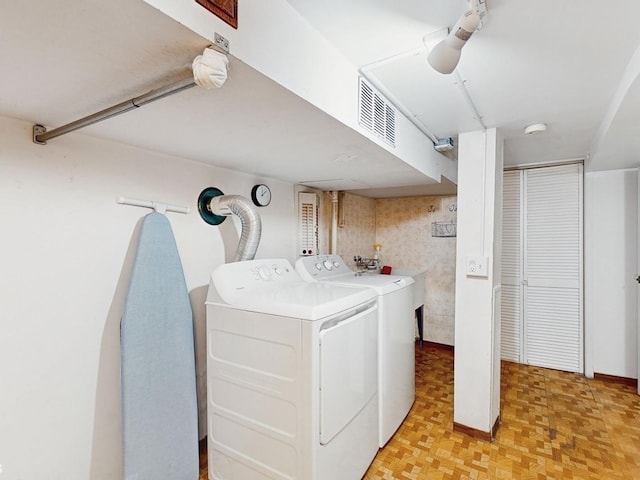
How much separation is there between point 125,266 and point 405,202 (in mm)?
3369

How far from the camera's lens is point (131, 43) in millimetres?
758

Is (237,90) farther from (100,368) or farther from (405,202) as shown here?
(405,202)

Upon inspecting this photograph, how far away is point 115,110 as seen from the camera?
3.43ft

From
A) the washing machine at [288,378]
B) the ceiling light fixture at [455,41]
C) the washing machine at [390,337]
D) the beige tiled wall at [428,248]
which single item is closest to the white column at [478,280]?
the washing machine at [390,337]

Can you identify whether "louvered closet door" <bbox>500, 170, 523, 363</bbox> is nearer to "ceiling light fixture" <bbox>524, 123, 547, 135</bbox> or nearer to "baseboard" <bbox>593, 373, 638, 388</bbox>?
"baseboard" <bbox>593, 373, 638, 388</bbox>

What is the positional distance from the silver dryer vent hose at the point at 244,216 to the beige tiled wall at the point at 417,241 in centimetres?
175

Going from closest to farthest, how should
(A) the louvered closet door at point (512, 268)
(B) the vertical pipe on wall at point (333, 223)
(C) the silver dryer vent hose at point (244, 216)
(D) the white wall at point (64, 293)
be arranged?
(D) the white wall at point (64, 293) < (C) the silver dryer vent hose at point (244, 216) < (B) the vertical pipe on wall at point (333, 223) < (A) the louvered closet door at point (512, 268)

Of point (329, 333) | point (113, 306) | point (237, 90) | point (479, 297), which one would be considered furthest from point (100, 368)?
point (479, 297)

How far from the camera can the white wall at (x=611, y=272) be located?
9.80 feet

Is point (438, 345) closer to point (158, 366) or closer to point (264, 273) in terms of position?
point (264, 273)

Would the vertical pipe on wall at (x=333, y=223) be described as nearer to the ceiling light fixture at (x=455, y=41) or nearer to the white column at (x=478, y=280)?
the white column at (x=478, y=280)

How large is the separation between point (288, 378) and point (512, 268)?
2969 mm

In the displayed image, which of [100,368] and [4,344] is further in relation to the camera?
[100,368]

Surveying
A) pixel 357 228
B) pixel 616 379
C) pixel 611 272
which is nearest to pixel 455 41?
pixel 357 228
